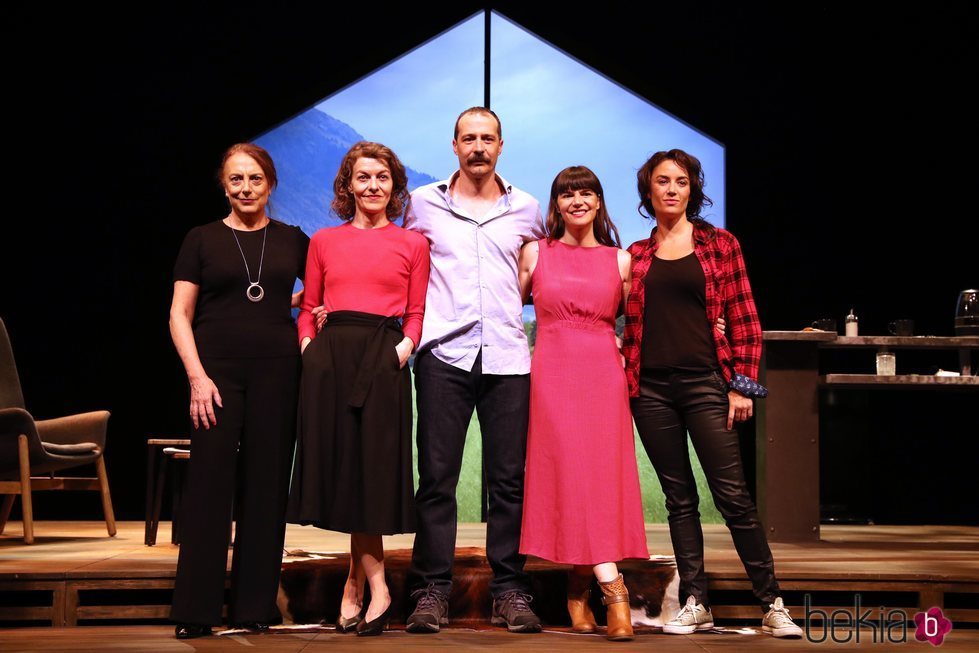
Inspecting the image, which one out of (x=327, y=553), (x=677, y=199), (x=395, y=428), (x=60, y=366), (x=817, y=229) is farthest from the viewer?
(x=817, y=229)

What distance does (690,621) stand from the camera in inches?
122

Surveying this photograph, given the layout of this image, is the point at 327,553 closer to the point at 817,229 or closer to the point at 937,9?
the point at 817,229

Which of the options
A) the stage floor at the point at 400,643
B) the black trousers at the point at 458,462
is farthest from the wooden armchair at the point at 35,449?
the black trousers at the point at 458,462

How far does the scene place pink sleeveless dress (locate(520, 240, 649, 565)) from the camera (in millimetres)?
3004

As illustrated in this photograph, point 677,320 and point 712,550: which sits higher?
point 677,320

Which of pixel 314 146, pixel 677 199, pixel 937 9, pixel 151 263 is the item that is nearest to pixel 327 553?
pixel 677 199

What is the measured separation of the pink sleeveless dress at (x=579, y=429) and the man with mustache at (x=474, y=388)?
0.07 m

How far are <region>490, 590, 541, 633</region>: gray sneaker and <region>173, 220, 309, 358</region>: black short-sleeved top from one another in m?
1.04

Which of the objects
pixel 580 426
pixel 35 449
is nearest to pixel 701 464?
pixel 580 426

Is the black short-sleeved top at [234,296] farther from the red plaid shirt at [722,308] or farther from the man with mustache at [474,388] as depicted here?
the red plaid shirt at [722,308]

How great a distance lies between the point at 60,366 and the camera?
6.00 meters

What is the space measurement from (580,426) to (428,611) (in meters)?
0.76

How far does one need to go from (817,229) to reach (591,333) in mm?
3864

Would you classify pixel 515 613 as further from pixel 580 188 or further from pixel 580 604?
pixel 580 188
